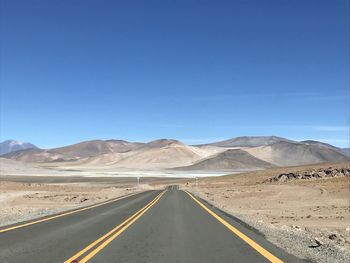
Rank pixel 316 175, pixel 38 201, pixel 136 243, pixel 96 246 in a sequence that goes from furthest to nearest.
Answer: pixel 316 175
pixel 38 201
pixel 136 243
pixel 96 246

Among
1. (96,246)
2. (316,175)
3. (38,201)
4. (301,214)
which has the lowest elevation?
(96,246)

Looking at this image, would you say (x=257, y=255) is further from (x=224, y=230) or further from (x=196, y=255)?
(x=224, y=230)

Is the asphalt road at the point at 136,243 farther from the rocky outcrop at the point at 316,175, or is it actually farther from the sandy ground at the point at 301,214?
the rocky outcrop at the point at 316,175

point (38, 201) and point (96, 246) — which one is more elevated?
point (38, 201)

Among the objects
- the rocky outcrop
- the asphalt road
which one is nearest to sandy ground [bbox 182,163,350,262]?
the asphalt road

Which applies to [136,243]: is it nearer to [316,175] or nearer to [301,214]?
[301,214]

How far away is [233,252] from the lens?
11188mm

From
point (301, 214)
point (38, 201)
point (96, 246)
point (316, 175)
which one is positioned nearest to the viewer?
point (96, 246)

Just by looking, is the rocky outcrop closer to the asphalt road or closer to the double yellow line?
the asphalt road

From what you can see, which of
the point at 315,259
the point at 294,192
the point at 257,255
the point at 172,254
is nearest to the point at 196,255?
the point at 172,254

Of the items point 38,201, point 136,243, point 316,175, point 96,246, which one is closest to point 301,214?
point 136,243

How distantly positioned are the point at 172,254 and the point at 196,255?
560 millimetres

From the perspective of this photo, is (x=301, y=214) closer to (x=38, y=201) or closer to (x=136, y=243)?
(x=136, y=243)

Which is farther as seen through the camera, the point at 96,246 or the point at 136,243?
the point at 136,243
